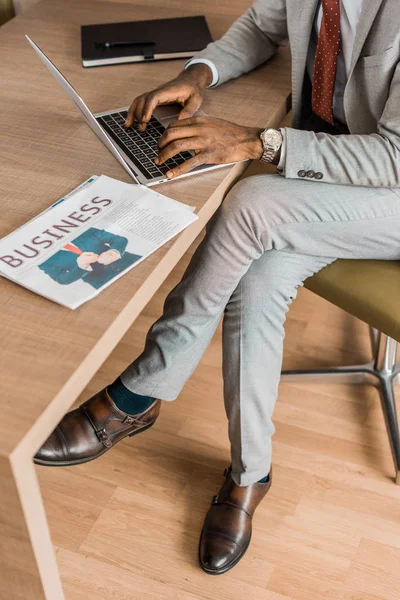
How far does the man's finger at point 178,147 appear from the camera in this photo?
124 centimetres

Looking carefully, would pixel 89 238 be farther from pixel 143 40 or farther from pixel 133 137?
pixel 143 40

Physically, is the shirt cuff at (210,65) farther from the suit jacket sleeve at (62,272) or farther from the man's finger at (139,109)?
the suit jacket sleeve at (62,272)

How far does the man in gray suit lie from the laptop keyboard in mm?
25

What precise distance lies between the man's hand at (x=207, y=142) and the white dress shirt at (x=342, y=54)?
0.07 m

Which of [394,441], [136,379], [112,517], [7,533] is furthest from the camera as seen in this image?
[394,441]

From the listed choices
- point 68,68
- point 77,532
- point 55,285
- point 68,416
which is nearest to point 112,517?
point 77,532

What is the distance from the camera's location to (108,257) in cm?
106

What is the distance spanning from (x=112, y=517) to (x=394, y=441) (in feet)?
2.12

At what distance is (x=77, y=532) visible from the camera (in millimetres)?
1476

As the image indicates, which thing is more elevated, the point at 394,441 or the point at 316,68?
the point at 316,68

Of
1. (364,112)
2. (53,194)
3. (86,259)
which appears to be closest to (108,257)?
(86,259)

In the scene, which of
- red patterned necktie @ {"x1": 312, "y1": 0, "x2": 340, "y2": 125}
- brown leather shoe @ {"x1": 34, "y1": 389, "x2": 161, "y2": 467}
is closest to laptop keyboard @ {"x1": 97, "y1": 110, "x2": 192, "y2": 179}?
red patterned necktie @ {"x1": 312, "y1": 0, "x2": 340, "y2": 125}

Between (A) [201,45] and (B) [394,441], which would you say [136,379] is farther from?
(A) [201,45]

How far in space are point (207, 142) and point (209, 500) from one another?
761 mm
